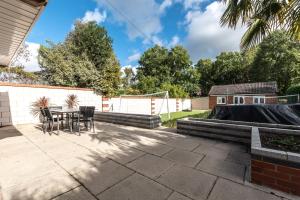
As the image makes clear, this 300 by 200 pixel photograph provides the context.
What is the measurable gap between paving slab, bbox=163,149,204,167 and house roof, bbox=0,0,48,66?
375 centimetres

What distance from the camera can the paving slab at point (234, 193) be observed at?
1903 millimetres

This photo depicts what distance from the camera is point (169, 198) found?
1.90 m

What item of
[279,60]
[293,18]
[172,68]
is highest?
[172,68]

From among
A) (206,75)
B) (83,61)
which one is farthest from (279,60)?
(83,61)

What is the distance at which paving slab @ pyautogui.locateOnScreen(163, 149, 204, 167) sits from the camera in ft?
9.61

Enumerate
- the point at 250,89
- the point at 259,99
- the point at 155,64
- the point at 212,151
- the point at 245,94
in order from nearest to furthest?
the point at 212,151 < the point at 259,99 < the point at 245,94 < the point at 250,89 < the point at 155,64

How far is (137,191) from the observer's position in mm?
2039

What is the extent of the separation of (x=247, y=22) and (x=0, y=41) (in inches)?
264

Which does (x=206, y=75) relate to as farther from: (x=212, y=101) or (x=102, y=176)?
(x=102, y=176)

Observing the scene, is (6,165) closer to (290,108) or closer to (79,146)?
(79,146)

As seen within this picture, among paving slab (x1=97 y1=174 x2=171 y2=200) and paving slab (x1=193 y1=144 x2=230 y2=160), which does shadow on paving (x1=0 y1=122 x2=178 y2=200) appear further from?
paving slab (x1=193 y1=144 x2=230 y2=160)

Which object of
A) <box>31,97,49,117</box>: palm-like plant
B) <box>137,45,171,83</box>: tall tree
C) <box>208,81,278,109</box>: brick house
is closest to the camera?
<box>31,97,49,117</box>: palm-like plant

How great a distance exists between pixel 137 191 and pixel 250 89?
23.1 metres

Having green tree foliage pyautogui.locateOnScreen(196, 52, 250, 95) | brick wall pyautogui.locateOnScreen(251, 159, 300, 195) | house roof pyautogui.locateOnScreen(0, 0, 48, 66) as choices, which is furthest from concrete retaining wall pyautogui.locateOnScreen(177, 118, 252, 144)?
green tree foliage pyautogui.locateOnScreen(196, 52, 250, 95)
